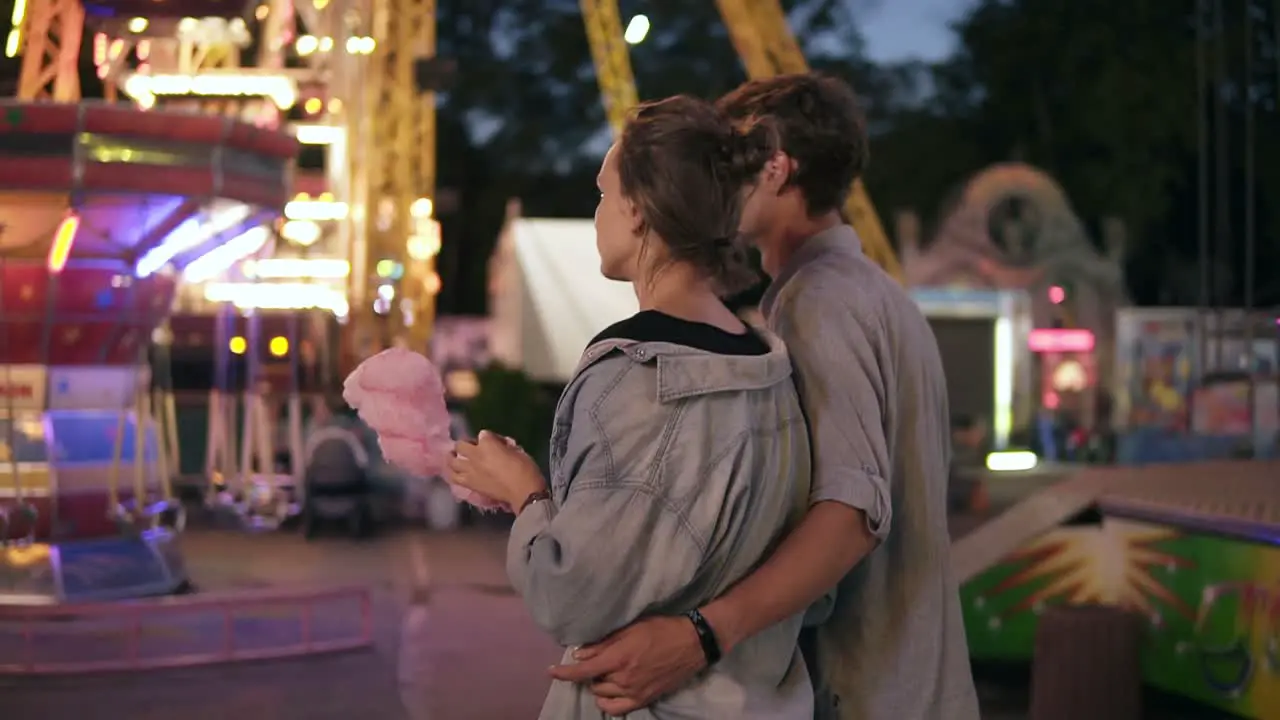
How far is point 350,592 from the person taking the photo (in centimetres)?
1041

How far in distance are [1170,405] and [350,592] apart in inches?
819

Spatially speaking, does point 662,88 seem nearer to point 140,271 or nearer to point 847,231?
point 140,271

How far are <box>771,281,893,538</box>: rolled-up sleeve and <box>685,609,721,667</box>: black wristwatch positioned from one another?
267 mm

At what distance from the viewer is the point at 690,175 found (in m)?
2.22

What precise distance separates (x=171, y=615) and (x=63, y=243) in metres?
2.58

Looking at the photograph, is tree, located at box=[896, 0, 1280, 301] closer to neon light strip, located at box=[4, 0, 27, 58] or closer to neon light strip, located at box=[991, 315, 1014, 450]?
neon light strip, located at box=[991, 315, 1014, 450]

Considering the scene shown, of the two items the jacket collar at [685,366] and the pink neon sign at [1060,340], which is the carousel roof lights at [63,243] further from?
the pink neon sign at [1060,340]

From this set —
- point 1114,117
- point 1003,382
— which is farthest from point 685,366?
point 1114,117

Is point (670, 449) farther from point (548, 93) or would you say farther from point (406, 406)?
point (548, 93)

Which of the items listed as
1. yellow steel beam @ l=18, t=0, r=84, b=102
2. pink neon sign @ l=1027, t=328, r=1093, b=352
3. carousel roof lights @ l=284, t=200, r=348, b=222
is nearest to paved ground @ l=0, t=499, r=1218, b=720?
yellow steel beam @ l=18, t=0, r=84, b=102

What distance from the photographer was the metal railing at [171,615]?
9.55 m

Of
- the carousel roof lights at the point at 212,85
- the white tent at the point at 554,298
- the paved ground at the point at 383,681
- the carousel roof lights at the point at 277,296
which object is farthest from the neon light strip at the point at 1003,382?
the paved ground at the point at 383,681

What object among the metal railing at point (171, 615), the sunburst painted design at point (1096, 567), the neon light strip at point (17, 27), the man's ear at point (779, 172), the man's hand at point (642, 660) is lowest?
the metal railing at point (171, 615)

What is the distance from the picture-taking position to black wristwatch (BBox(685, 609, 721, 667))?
2.22 metres
